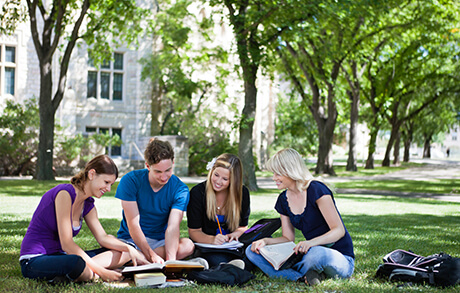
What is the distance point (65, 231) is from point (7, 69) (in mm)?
19584

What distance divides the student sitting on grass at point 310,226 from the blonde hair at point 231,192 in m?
0.54

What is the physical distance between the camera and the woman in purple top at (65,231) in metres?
4.34

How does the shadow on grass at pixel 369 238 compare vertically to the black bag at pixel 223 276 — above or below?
below

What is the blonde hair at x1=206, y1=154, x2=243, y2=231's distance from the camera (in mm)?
5371

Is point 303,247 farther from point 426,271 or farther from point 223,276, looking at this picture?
point 426,271

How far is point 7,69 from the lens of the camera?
2180 cm

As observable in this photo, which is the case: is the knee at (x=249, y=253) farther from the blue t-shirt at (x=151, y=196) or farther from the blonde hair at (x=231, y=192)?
the blue t-shirt at (x=151, y=196)

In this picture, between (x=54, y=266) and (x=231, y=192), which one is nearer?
(x=54, y=266)

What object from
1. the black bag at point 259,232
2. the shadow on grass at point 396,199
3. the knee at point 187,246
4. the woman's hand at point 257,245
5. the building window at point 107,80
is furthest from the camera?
the building window at point 107,80

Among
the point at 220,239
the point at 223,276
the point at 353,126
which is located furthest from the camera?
the point at 353,126

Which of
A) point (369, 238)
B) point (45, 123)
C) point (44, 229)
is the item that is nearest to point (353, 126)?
point (45, 123)

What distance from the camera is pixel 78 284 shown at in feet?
14.5

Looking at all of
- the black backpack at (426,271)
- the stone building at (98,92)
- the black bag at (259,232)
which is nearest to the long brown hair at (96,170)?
the black bag at (259,232)

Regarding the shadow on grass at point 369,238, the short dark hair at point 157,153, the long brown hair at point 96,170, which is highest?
the short dark hair at point 157,153
